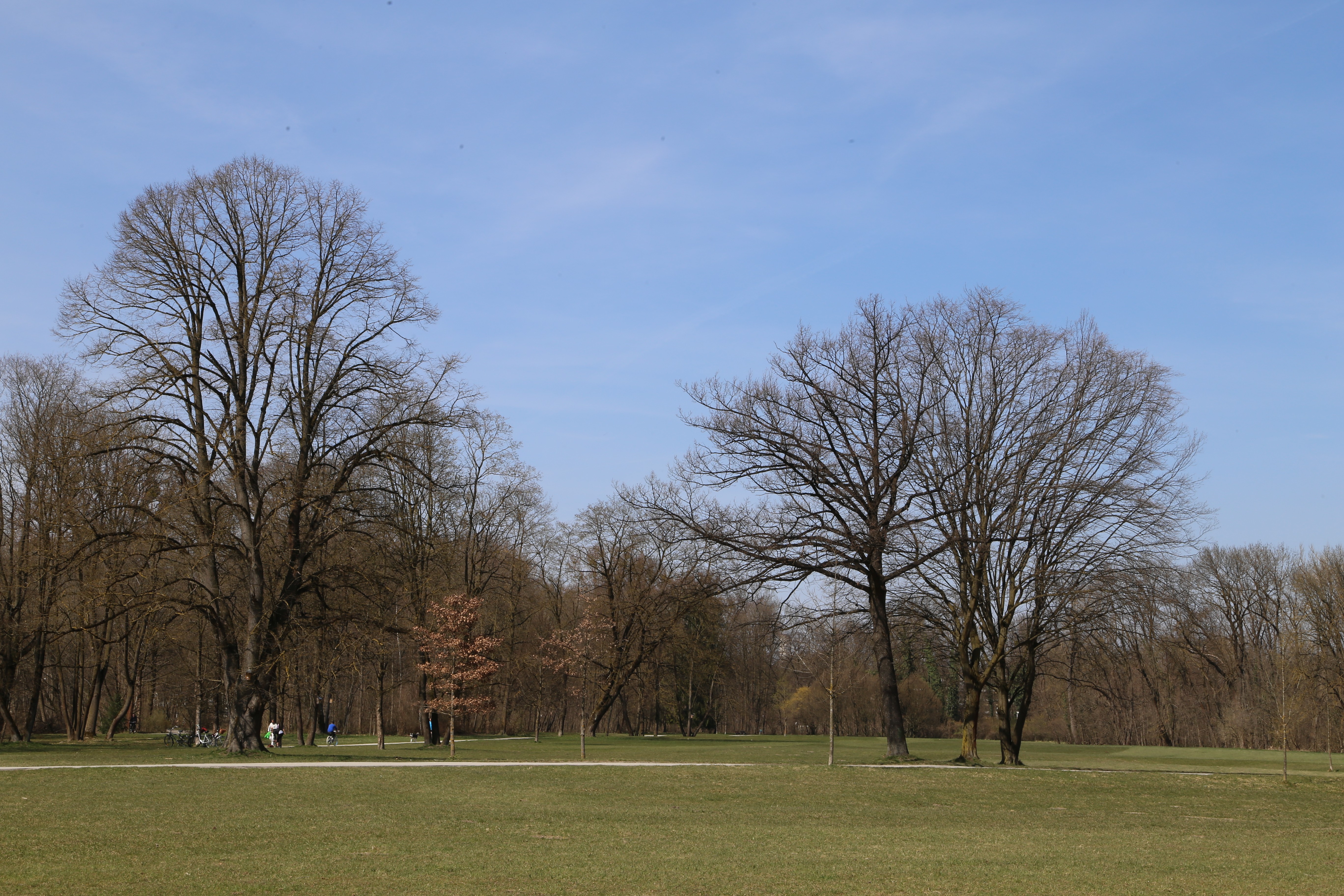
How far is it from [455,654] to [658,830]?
89.3 feet

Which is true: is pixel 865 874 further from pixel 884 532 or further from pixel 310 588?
pixel 310 588

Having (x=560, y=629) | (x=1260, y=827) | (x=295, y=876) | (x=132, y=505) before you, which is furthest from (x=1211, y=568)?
(x=295, y=876)

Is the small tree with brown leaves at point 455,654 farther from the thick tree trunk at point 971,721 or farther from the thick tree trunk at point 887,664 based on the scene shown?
the thick tree trunk at point 971,721

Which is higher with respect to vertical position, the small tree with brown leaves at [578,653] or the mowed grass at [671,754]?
the small tree with brown leaves at [578,653]

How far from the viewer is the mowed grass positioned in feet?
98.3

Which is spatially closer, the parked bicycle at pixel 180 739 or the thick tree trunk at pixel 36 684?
the thick tree trunk at pixel 36 684

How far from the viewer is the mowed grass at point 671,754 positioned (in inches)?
1179

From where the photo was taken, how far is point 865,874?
11.3 metres

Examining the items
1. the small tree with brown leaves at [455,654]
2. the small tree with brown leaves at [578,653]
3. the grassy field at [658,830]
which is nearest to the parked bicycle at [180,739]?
the small tree with brown leaves at [455,654]

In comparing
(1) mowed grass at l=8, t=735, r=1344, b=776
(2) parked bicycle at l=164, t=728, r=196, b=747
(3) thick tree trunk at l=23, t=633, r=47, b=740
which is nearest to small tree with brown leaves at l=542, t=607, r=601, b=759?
(1) mowed grass at l=8, t=735, r=1344, b=776

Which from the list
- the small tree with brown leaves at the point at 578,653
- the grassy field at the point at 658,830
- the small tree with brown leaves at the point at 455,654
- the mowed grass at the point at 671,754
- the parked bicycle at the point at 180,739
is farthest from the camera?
the small tree with brown leaves at the point at 578,653

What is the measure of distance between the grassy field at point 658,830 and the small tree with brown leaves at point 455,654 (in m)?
11.8

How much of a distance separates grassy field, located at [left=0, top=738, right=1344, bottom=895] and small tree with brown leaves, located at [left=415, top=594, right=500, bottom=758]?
38.8 feet

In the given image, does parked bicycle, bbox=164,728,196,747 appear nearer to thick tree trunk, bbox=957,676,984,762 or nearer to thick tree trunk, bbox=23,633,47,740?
thick tree trunk, bbox=23,633,47,740
